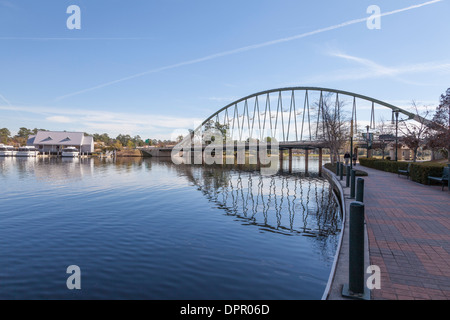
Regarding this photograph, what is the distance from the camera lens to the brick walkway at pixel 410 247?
440 cm

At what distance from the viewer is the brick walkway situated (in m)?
4.40

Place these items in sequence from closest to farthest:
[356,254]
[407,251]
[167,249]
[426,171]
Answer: [356,254], [407,251], [167,249], [426,171]

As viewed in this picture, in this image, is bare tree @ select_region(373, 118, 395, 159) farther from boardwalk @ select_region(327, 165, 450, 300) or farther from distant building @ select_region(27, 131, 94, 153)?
distant building @ select_region(27, 131, 94, 153)

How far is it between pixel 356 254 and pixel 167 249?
5324 mm

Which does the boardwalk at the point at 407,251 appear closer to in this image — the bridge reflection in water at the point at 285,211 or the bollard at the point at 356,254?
the bollard at the point at 356,254

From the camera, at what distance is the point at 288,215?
12344mm

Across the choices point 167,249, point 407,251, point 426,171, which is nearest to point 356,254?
point 407,251

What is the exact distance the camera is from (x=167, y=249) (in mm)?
7934

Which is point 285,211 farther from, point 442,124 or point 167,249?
point 442,124

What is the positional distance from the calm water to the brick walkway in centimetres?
131

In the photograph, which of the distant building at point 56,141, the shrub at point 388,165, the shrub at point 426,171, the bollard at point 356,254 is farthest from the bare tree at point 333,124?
the distant building at point 56,141

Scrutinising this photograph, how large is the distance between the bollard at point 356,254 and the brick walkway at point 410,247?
27 cm
